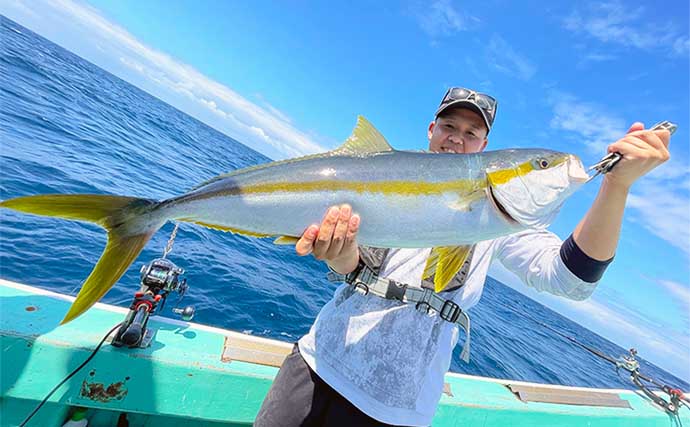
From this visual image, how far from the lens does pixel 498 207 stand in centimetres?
211

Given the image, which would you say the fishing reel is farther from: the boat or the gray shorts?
the gray shorts

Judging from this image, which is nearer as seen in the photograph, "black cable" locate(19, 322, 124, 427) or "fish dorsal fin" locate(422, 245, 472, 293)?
"fish dorsal fin" locate(422, 245, 472, 293)

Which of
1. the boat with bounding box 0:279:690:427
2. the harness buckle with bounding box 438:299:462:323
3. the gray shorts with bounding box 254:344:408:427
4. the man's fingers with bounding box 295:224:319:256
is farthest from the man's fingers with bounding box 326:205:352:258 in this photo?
the boat with bounding box 0:279:690:427

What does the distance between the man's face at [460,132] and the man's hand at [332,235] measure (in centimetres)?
140

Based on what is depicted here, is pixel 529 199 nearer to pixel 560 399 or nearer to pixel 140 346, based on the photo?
pixel 140 346

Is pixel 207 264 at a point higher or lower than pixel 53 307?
lower

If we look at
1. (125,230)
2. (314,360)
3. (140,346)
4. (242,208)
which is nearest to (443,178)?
(242,208)

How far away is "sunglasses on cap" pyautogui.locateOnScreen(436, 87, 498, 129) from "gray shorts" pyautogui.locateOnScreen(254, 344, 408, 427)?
2.39m

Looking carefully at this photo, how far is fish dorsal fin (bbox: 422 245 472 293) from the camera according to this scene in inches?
80.0

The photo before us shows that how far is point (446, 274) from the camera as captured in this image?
205 centimetres

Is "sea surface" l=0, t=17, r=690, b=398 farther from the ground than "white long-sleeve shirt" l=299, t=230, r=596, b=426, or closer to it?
closer to it

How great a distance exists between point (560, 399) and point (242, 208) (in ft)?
17.3

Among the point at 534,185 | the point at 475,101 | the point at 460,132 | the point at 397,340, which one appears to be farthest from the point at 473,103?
the point at 397,340

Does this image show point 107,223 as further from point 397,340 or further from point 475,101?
point 475,101
